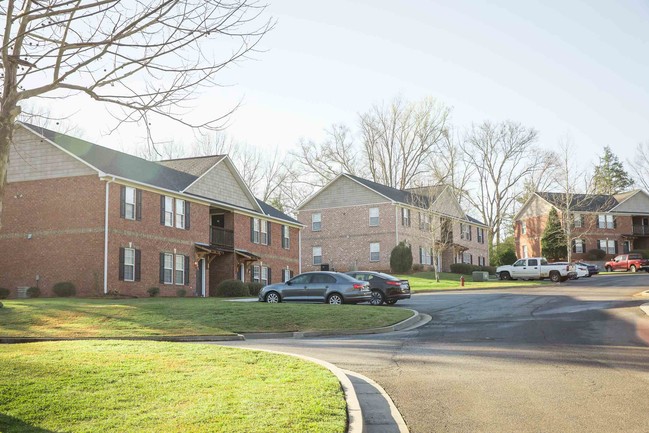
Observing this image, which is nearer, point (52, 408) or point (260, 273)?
point (52, 408)

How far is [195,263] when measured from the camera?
39.0 metres

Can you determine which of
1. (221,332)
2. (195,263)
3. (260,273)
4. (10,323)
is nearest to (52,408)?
(221,332)

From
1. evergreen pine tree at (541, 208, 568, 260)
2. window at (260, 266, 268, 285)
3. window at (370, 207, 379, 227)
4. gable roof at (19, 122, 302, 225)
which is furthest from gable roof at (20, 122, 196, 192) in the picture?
evergreen pine tree at (541, 208, 568, 260)

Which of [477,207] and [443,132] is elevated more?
[443,132]

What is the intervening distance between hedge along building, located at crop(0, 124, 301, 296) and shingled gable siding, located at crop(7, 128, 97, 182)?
0.16ft

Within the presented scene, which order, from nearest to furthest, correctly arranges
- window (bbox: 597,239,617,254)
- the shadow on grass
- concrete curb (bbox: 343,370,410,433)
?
the shadow on grass < concrete curb (bbox: 343,370,410,433) < window (bbox: 597,239,617,254)

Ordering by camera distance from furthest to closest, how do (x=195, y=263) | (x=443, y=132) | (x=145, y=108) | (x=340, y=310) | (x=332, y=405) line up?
(x=443, y=132), (x=195, y=263), (x=340, y=310), (x=145, y=108), (x=332, y=405)

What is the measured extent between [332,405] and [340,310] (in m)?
15.3

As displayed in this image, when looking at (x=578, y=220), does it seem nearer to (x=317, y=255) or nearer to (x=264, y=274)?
(x=317, y=255)

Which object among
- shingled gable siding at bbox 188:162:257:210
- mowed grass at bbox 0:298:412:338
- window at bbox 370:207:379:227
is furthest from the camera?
window at bbox 370:207:379:227

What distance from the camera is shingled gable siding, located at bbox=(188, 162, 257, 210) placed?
132 feet

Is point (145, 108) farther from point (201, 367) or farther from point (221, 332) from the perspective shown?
point (221, 332)

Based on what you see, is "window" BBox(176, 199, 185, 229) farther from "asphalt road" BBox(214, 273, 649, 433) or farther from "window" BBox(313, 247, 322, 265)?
"window" BBox(313, 247, 322, 265)

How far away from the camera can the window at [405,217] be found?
58.5m
